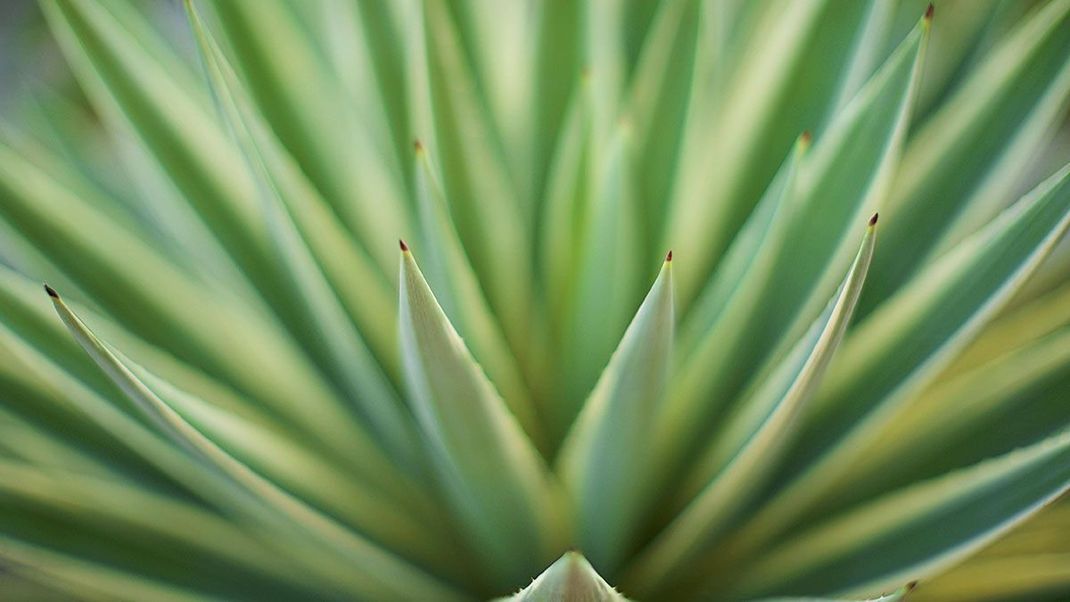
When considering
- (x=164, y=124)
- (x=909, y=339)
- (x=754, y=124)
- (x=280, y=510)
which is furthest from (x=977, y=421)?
(x=164, y=124)

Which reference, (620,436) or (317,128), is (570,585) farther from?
(317,128)

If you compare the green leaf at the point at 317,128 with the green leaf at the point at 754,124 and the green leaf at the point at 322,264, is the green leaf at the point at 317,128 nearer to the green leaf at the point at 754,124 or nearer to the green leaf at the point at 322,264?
the green leaf at the point at 322,264

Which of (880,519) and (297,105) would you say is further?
(297,105)

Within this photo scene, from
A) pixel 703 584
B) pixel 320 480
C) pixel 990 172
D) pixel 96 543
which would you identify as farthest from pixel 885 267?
pixel 96 543

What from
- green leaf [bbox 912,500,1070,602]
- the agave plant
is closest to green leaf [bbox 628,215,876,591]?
the agave plant

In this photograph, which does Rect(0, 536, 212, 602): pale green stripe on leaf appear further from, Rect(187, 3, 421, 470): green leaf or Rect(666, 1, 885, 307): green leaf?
Rect(666, 1, 885, 307): green leaf

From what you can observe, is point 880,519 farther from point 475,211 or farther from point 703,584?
point 475,211
